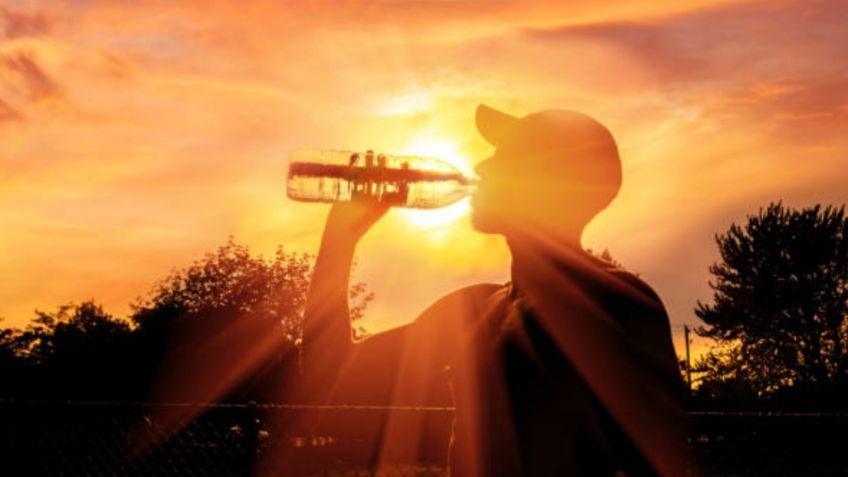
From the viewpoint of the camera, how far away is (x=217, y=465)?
10.1m

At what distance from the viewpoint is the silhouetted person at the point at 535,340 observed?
6.26 feet

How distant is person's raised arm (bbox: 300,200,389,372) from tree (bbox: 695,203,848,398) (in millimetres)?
55437

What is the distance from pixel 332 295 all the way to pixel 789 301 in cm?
5810

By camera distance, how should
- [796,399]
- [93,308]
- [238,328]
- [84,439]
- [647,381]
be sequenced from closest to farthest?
1. [647,381]
2. [84,439]
3. [796,399]
4. [238,328]
5. [93,308]

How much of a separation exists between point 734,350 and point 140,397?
4032 cm

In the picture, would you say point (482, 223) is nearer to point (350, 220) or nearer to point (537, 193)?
point (537, 193)

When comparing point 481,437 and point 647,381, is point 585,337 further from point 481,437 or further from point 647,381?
point 481,437

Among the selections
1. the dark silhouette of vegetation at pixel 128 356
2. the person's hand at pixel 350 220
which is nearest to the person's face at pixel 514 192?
the person's hand at pixel 350 220

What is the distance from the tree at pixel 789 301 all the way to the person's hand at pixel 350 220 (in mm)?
55413

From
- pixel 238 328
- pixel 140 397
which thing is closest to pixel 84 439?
pixel 140 397

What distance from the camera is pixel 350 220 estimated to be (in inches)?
91.0

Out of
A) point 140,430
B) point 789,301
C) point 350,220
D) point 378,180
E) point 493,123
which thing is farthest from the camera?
point 789,301

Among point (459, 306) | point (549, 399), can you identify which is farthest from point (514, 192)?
point (549, 399)

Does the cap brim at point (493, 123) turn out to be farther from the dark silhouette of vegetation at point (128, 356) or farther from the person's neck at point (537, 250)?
the dark silhouette of vegetation at point (128, 356)
